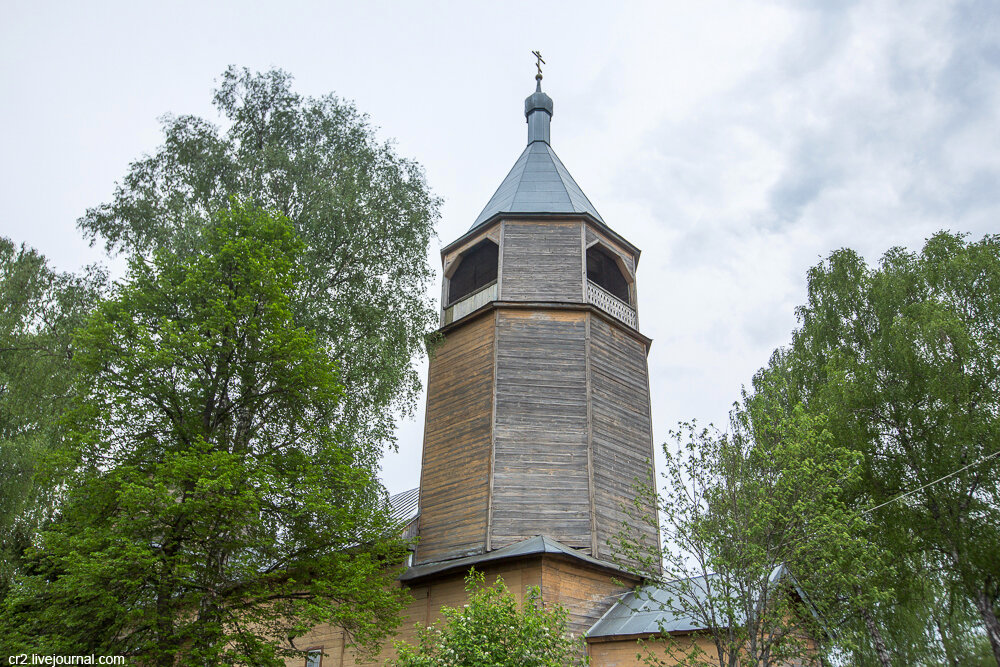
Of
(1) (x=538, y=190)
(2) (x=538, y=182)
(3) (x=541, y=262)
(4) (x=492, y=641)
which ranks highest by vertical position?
(2) (x=538, y=182)

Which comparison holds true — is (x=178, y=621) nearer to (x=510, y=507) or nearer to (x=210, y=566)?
(x=210, y=566)

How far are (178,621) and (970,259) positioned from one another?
17.9 metres

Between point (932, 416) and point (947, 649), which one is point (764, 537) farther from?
point (947, 649)

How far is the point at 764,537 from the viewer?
974 cm

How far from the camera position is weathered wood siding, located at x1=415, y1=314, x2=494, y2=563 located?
15.3m

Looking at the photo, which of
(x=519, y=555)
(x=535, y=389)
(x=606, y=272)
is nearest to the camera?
(x=519, y=555)

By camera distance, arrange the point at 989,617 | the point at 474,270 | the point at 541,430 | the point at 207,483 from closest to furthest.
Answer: the point at 207,483 → the point at 989,617 → the point at 541,430 → the point at 474,270

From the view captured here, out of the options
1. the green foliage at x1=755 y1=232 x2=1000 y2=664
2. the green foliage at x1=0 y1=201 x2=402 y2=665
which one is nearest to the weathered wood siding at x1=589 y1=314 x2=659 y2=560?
the green foliage at x1=755 y1=232 x2=1000 y2=664

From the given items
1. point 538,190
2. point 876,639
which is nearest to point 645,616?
point 876,639

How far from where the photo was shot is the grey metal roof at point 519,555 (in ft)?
44.6

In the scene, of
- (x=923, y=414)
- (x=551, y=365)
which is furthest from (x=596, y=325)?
(x=923, y=414)

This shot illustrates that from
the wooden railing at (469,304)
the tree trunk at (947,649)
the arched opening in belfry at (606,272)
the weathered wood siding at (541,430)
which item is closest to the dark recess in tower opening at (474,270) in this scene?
the wooden railing at (469,304)

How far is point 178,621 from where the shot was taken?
11211 millimetres

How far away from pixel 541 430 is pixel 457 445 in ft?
6.71
